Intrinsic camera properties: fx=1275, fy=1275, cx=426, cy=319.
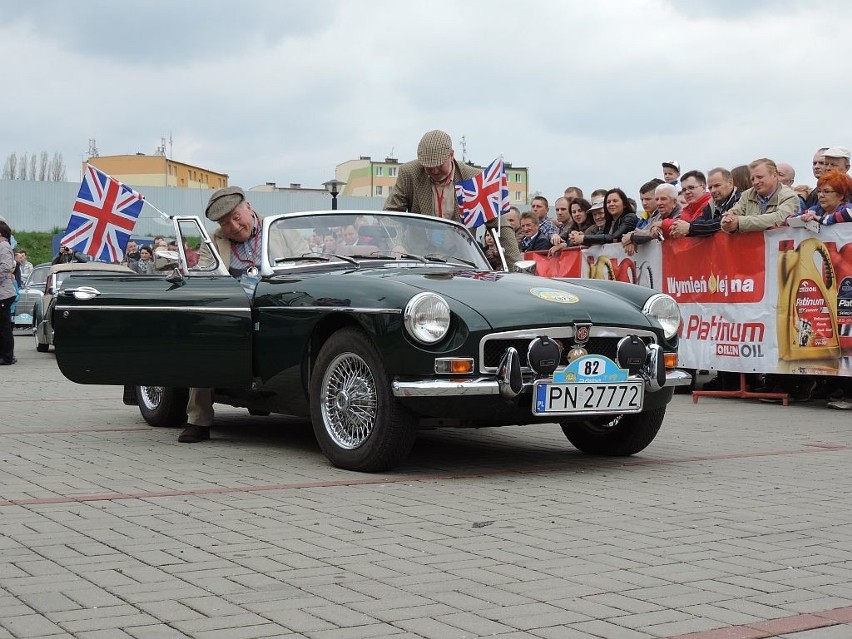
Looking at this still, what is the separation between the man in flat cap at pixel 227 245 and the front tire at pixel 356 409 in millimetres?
1395

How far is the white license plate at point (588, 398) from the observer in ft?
22.1

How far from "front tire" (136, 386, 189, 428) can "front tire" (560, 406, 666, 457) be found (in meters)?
2.98

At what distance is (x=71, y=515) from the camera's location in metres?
5.74

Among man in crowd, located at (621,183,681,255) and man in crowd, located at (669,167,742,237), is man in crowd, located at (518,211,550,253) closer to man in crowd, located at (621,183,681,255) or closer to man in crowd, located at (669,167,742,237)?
man in crowd, located at (621,183,681,255)

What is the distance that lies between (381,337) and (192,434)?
2.36m

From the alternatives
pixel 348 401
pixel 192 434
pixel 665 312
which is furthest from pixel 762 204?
pixel 348 401

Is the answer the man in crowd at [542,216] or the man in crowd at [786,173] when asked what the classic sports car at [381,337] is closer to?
the man in crowd at [786,173]

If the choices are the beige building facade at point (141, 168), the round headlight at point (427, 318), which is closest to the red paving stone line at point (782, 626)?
the round headlight at point (427, 318)

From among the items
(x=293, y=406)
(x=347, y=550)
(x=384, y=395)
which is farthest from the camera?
(x=293, y=406)

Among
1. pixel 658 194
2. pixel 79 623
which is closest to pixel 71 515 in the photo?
pixel 79 623

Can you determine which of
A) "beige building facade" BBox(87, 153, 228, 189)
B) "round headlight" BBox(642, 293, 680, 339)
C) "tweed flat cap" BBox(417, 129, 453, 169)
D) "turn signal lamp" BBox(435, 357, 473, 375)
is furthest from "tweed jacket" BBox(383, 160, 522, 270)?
"beige building facade" BBox(87, 153, 228, 189)

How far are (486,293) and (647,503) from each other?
157cm

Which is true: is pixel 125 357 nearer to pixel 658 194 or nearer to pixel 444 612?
pixel 444 612

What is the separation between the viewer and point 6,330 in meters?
18.2
